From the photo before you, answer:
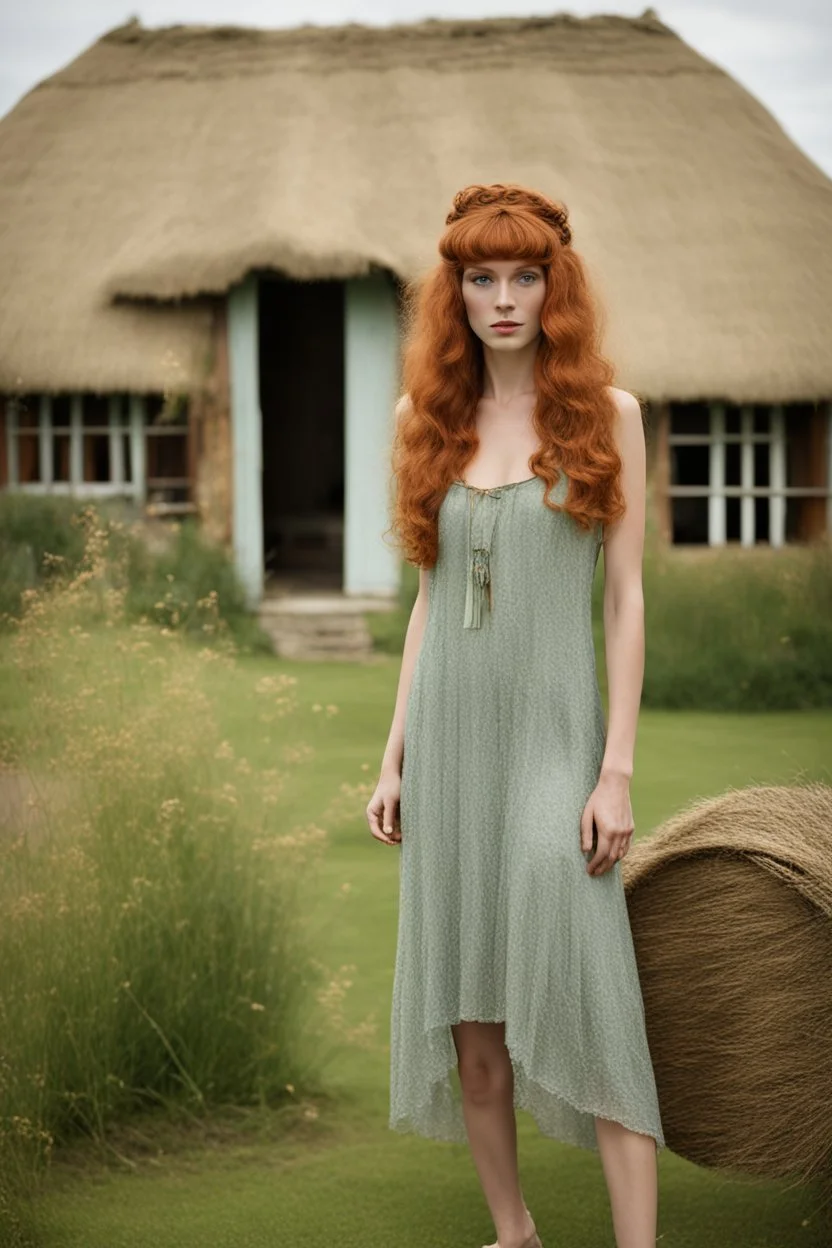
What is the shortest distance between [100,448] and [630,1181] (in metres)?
10.9

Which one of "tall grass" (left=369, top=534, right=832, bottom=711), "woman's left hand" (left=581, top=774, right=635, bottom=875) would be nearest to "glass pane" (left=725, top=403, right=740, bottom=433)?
"tall grass" (left=369, top=534, right=832, bottom=711)

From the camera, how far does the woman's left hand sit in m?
2.35

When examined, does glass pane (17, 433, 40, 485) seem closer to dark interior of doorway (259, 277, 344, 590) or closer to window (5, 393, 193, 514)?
window (5, 393, 193, 514)

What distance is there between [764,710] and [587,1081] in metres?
6.98

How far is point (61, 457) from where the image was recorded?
12.4 m

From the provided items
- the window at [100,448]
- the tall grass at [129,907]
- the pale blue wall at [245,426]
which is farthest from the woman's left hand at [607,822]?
the window at [100,448]

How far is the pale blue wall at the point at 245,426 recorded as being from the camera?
449 inches

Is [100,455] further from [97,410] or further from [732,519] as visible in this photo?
[732,519]

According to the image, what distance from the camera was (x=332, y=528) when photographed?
13.3 m

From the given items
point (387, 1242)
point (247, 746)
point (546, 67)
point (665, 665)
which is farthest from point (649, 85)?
point (387, 1242)

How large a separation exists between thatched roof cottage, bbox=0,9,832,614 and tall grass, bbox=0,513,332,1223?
6.92m

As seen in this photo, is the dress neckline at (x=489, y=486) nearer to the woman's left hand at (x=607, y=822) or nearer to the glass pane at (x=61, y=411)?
the woman's left hand at (x=607, y=822)

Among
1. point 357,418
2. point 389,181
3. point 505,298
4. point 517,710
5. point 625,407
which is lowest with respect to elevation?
point 517,710

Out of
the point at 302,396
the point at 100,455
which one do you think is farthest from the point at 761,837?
the point at 302,396
